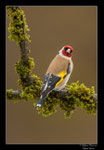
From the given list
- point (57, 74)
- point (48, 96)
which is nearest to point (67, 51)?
point (57, 74)

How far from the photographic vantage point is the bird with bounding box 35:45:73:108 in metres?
1.60

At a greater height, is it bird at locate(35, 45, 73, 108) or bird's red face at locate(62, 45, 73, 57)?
bird's red face at locate(62, 45, 73, 57)

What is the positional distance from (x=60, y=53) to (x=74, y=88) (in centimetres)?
56

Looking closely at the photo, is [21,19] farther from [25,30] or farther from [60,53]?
[60,53]

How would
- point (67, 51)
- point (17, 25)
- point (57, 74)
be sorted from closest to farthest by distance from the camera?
point (17, 25) < point (57, 74) < point (67, 51)

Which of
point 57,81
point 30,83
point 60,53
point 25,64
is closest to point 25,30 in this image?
point 25,64

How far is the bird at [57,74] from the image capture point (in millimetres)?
1597

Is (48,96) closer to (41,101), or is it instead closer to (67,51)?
(41,101)

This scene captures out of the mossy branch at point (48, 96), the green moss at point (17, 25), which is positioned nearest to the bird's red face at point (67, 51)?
the mossy branch at point (48, 96)

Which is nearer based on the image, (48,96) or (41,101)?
(41,101)

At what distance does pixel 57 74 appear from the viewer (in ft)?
6.01

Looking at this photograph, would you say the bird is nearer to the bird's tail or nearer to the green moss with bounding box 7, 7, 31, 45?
the bird's tail

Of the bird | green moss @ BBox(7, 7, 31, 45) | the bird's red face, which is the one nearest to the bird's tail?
the bird

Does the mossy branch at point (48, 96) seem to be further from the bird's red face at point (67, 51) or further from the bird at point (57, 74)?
the bird's red face at point (67, 51)
